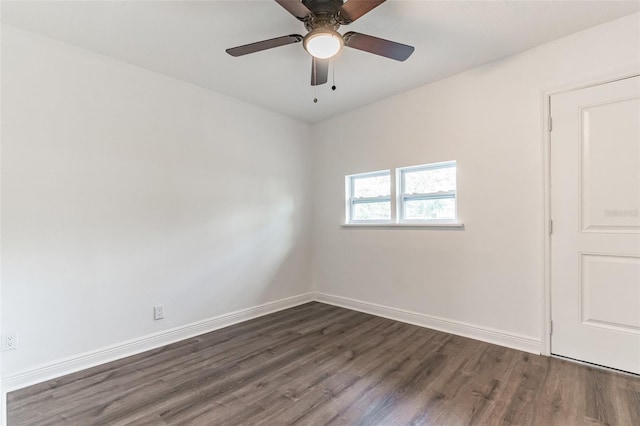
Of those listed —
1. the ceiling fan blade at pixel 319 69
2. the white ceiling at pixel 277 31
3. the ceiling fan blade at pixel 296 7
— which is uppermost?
the white ceiling at pixel 277 31

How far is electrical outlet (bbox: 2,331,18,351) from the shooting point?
6.57 ft

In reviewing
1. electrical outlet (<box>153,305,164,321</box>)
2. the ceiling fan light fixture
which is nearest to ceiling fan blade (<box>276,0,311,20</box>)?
the ceiling fan light fixture

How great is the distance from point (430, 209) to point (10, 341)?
11.9 feet

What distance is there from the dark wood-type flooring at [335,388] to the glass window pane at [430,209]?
47.6 inches

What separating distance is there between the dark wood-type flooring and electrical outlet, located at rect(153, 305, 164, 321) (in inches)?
11.2

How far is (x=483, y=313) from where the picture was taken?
271 cm

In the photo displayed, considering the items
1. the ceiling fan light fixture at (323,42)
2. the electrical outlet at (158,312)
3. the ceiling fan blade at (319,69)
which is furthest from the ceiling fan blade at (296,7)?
the electrical outlet at (158,312)

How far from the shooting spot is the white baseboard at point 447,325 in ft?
8.13

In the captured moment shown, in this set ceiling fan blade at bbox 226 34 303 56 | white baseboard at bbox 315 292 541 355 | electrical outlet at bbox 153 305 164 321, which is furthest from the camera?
electrical outlet at bbox 153 305 164 321

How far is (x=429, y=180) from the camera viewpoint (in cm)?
318

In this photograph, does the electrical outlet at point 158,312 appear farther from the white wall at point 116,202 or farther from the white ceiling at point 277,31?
the white ceiling at point 277,31

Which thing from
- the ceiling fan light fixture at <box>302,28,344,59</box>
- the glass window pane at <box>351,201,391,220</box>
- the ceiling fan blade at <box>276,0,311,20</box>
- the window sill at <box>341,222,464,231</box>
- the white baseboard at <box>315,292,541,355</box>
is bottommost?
the white baseboard at <box>315,292,541,355</box>

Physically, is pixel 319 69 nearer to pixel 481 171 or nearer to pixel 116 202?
pixel 481 171

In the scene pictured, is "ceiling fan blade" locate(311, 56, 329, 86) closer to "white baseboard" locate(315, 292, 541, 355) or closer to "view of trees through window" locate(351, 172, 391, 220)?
"view of trees through window" locate(351, 172, 391, 220)
